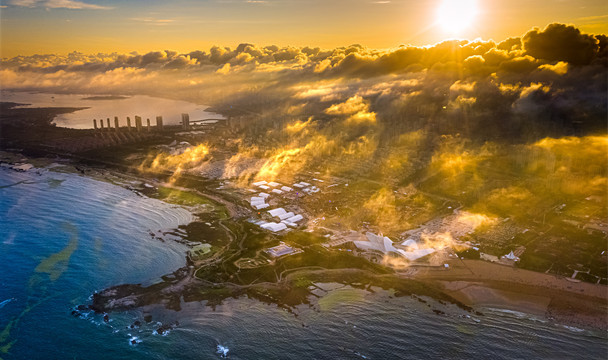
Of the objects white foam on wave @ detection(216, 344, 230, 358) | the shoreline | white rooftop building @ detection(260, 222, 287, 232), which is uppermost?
white rooftop building @ detection(260, 222, 287, 232)

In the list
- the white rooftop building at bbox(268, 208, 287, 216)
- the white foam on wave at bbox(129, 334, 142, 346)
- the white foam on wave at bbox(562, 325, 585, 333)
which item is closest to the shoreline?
the white foam on wave at bbox(562, 325, 585, 333)

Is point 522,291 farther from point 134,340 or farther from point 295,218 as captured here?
point 134,340

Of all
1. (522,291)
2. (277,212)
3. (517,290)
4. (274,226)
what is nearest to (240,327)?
(274,226)

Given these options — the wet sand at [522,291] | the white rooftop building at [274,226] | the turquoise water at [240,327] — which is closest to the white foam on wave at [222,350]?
the turquoise water at [240,327]

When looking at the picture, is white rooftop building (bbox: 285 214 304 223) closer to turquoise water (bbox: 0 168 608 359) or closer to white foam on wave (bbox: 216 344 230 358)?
turquoise water (bbox: 0 168 608 359)

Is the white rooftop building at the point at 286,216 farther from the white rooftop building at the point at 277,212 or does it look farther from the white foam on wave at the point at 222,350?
the white foam on wave at the point at 222,350

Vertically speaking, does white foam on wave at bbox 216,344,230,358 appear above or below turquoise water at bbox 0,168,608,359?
below
